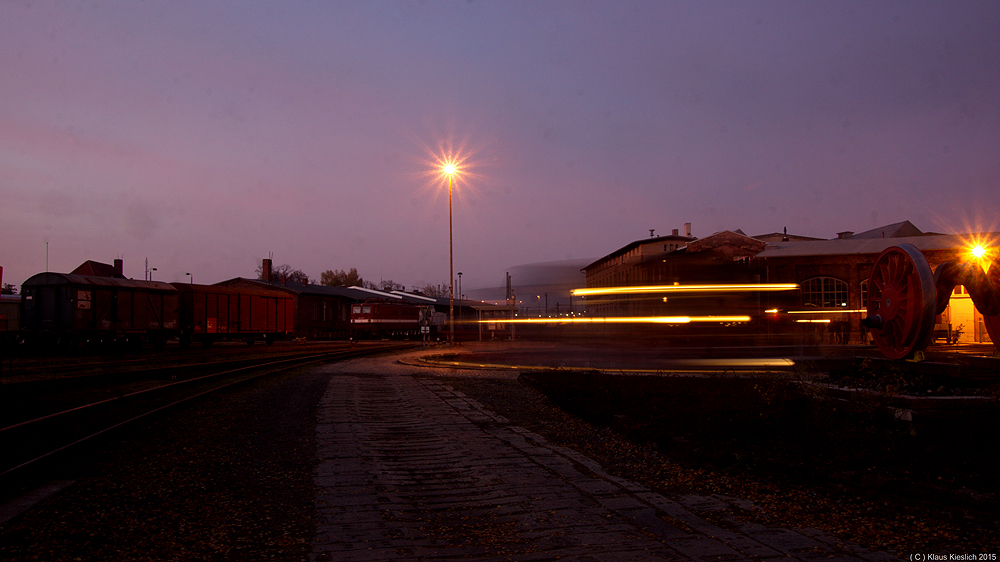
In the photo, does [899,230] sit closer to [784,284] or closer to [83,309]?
[784,284]

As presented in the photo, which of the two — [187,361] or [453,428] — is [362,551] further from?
[187,361]

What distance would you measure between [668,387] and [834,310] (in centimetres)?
2711

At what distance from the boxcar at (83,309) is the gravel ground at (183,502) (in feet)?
72.0

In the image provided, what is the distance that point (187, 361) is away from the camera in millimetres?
23688

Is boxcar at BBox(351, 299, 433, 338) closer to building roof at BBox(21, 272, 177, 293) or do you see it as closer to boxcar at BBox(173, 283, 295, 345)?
boxcar at BBox(173, 283, 295, 345)

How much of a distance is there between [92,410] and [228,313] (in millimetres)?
26753

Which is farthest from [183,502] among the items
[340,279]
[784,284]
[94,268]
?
[340,279]

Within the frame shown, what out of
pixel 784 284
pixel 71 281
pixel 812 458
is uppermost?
pixel 71 281

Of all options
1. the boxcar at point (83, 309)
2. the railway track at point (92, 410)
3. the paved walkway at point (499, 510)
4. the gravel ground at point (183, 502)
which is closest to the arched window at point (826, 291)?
the railway track at point (92, 410)

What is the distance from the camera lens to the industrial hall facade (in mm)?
22438

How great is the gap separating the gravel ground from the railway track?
1.79ft

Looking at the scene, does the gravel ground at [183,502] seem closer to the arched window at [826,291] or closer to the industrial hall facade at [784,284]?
the industrial hall facade at [784,284]

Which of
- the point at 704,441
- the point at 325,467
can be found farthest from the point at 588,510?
the point at 325,467

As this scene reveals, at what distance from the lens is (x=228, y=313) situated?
A: 36.2 meters
